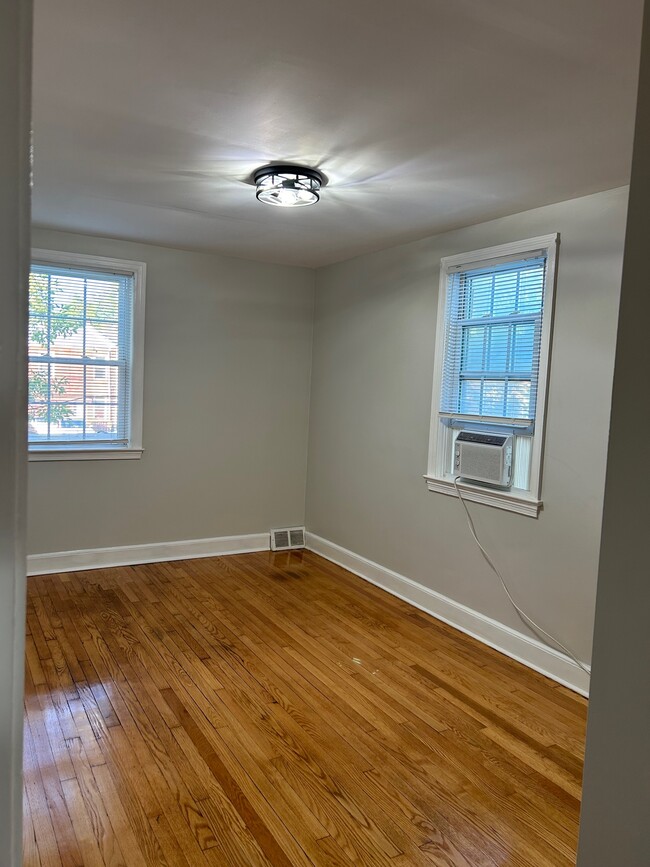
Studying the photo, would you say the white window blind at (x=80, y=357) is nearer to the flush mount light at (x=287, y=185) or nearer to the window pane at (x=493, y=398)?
the flush mount light at (x=287, y=185)

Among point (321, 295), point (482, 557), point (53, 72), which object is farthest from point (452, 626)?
point (53, 72)

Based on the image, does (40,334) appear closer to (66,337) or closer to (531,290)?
(66,337)

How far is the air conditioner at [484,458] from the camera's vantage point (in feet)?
11.5

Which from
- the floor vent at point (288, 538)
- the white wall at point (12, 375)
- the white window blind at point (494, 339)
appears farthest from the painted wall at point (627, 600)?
the floor vent at point (288, 538)

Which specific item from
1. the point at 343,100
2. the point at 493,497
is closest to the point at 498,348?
the point at 493,497

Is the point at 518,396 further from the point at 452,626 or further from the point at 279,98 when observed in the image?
the point at 279,98

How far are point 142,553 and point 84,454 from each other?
0.91m

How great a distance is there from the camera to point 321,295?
5.29 m

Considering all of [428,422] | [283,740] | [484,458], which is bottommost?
[283,740]

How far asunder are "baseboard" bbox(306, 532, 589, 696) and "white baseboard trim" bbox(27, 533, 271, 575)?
74 centimetres

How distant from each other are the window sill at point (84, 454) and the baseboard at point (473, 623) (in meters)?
1.79

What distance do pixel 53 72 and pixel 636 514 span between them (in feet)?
7.17

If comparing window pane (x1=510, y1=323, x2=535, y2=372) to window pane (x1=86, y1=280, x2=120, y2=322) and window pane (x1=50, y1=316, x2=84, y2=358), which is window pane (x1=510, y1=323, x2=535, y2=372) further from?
window pane (x1=50, y1=316, x2=84, y2=358)

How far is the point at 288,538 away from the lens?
5395 millimetres
